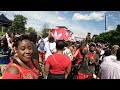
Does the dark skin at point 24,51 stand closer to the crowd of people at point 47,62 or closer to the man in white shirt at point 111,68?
the crowd of people at point 47,62

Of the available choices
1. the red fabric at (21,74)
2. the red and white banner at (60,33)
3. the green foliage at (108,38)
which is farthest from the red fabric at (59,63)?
the green foliage at (108,38)

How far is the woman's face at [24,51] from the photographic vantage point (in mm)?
3285

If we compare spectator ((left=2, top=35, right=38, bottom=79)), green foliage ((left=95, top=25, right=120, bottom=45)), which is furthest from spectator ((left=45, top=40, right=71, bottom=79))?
green foliage ((left=95, top=25, right=120, bottom=45))

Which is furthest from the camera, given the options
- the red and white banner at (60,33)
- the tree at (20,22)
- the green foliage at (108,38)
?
the green foliage at (108,38)

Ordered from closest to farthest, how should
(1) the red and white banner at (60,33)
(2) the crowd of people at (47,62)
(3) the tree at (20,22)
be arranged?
(2) the crowd of people at (47,62) → (3) the tree at (20,22) → (1) the red and white banner at (60,33)

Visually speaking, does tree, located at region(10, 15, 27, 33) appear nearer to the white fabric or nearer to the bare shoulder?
the white fabric

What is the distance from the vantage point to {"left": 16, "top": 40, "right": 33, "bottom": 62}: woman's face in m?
3.29

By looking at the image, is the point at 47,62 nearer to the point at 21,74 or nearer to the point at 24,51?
the point at 24,51

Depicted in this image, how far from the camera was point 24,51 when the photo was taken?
3307 mm
